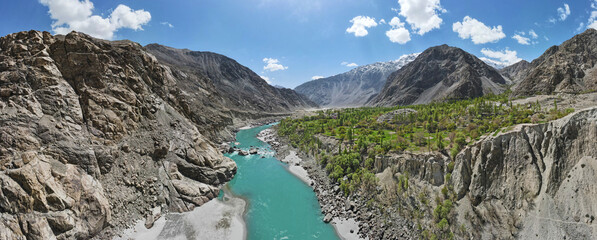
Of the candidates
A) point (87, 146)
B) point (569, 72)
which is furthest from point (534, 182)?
point (569, 72)

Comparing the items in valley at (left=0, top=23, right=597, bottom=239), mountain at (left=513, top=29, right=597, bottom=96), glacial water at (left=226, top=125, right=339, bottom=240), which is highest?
mountain at (left=513, top=29, right=597, bottom=96)

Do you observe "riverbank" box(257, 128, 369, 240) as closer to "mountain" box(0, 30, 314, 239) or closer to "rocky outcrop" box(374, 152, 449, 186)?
"rocky outcrop" box(374, 152, 449, 186)

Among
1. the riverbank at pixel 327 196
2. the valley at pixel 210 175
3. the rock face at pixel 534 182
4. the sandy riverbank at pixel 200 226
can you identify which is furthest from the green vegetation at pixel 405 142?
the sandy riverbank at pixel 200 226

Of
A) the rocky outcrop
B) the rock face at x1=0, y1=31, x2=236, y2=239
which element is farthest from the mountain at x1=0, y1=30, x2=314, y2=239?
the rocky outcrop

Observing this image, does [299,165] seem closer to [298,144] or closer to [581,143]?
[298,144]

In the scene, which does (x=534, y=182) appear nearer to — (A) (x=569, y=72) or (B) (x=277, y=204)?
(B) (x=277, y=204)

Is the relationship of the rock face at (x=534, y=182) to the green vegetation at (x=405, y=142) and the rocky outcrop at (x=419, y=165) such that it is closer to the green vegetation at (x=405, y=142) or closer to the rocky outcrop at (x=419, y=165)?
the green vegetation at (x=405, y=142)
